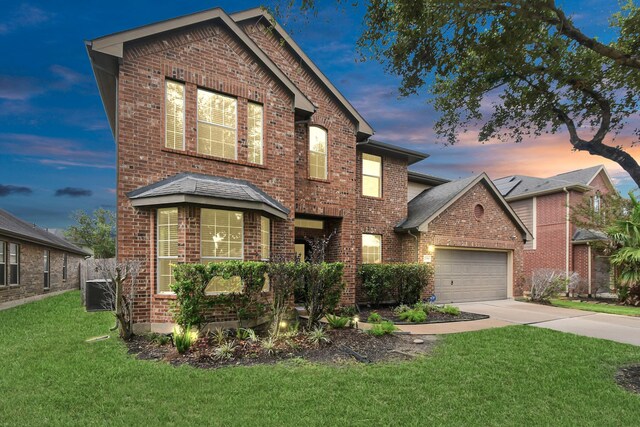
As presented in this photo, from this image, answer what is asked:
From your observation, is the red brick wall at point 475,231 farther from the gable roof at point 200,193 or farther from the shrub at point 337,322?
the gable roof at point 200,193

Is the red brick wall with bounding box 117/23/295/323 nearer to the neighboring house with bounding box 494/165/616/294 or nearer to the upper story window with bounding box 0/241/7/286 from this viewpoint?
the upper story window with bounding box 0/241/7/286

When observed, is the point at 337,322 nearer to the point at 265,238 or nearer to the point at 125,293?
the point at 265,238

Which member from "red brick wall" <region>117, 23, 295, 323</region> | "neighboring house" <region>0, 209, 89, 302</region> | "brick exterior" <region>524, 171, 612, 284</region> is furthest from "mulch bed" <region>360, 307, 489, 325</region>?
"neighboring house" <region>0, 209, 89, 302</region>

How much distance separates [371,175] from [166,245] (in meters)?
8.50

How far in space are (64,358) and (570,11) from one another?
10716 millimetres

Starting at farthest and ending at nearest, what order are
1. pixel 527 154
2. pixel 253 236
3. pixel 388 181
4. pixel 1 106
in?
pixel 1 106, pixel 527 154, pixel 388 181, pixel 253 236

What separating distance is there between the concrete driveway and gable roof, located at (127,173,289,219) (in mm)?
8047

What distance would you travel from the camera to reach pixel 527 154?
1625cm

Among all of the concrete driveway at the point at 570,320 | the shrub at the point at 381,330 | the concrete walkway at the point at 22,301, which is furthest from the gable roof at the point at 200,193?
the concrete walkway at the point at 22,301

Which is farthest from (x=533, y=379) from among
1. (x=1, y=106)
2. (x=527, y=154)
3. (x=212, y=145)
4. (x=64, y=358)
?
(x=1, y=106)

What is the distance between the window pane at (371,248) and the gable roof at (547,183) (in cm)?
1177

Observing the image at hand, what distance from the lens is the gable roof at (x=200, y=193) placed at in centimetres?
752

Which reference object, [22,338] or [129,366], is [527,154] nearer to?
[129,366]

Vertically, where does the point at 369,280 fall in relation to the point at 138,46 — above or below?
below
